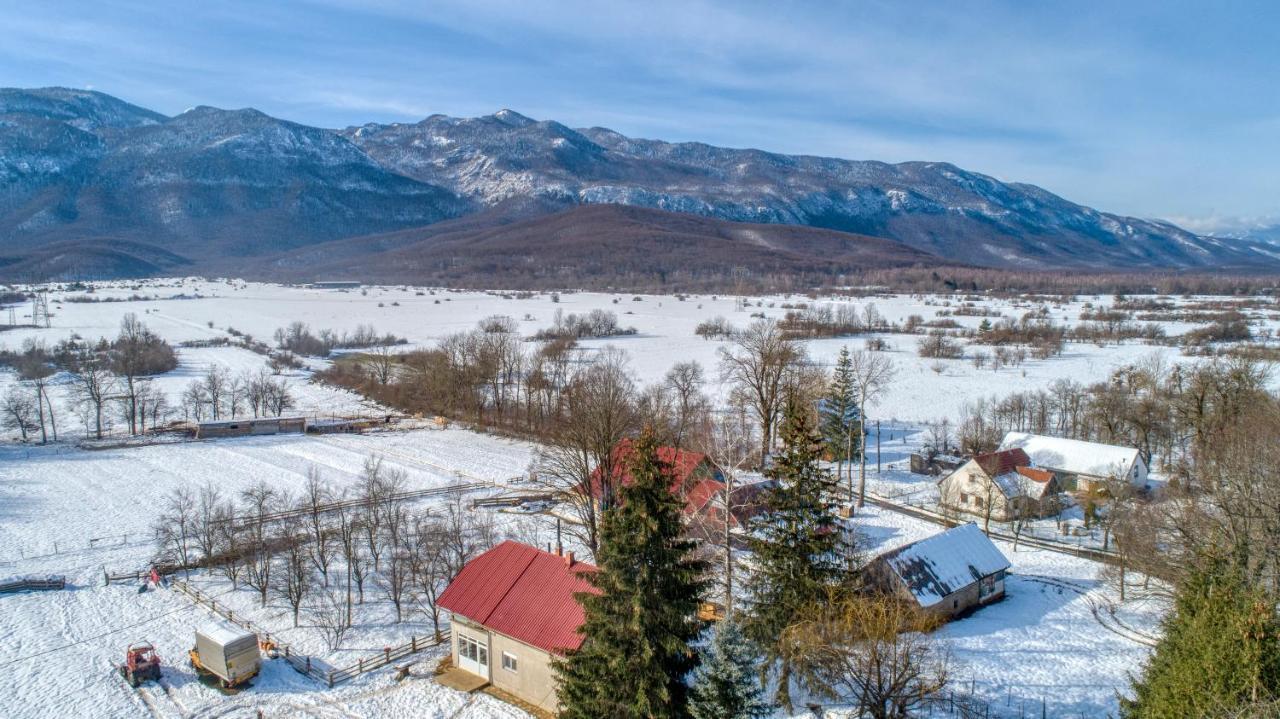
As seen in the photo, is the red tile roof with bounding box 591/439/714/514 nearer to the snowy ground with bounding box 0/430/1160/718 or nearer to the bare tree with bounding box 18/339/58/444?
the snowy ground with bounding box 0/430/1160/718

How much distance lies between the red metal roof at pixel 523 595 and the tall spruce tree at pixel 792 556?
4.56 m

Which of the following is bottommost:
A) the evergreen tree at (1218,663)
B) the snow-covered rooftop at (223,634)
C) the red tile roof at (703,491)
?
the snow-covered rooftop at (223,634)

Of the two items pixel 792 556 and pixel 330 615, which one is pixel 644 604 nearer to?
pixel 792 556

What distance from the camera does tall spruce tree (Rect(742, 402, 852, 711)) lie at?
56.2 ft

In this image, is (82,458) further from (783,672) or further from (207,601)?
(783,672)

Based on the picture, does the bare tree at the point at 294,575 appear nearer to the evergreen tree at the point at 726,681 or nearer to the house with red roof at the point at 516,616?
the house with red roof at the point at 516,616

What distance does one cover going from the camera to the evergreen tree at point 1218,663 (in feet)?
36.1

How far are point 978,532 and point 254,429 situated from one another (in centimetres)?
5188

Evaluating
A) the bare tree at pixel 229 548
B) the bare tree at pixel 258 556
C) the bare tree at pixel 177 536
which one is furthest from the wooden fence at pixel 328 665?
the bare tree at pixel 177 536

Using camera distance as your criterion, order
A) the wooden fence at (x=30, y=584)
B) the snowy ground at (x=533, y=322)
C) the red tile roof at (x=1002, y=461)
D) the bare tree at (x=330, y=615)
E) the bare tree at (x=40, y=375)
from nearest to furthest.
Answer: the bare tree at (x=330, y=615), the wooden fence at (x=30, y=584), the red tile roof at (x=1002, y=461), the bare tree at (x=40, y=375), the snowy ground at (x=533, y=322)

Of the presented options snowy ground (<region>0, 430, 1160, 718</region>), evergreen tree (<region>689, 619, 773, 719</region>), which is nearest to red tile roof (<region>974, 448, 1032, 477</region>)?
snowy ground (<region>0, 430, 1160, 718</region>)

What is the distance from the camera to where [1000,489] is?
34.6 metres

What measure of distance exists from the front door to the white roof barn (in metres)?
32.0

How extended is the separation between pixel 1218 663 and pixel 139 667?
83.2 feet
